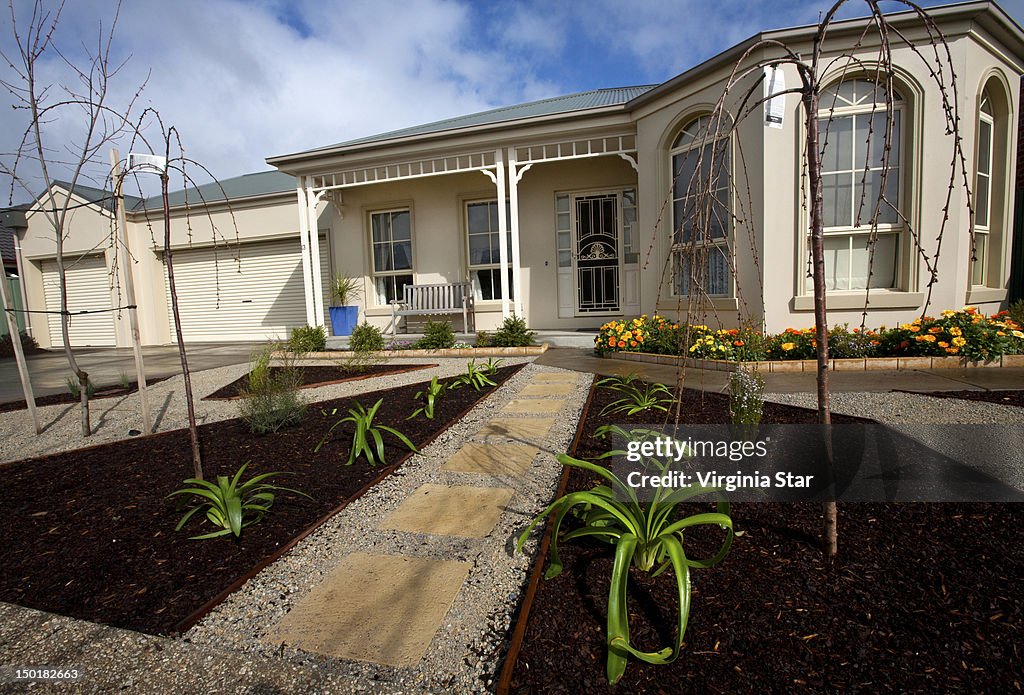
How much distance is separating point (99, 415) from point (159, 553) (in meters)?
3.82

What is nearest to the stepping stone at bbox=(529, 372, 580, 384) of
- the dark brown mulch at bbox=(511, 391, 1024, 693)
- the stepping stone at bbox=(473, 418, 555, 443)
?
the stepping stone at bbox=(473, 418, 555, 443)

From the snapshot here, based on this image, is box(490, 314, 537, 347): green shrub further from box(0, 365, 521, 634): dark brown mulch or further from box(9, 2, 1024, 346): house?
box(0, 365, 521, 634): dark brown mulch

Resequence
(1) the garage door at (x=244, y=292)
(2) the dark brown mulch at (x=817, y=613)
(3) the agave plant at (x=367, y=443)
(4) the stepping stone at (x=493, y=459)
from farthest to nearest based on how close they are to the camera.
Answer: (1) the garage door at (x=244, y=292), (3) the agave plant at (x=367, y=443), (4) the stepping stone at (x=493, y=459), (2) the dark brown mulch at (x=817, y=613)

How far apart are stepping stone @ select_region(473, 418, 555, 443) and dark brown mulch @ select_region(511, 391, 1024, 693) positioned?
4.95 ft

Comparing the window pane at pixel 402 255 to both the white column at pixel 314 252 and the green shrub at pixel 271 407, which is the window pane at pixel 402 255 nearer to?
the white column at pixel 314 252

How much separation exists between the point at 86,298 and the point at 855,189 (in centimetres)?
1624

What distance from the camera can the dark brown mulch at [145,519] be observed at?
5.91 feet

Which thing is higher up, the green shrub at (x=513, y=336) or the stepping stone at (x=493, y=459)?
the green shrub at (x=513, y=336)

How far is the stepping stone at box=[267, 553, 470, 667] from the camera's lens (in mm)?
1503

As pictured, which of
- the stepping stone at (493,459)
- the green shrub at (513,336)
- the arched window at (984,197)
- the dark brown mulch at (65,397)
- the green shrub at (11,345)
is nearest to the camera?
the stepping stone at (493,459)

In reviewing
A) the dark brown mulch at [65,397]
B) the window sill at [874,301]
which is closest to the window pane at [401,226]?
the dark brown mulch at [65,397]

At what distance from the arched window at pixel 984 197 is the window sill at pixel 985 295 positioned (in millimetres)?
168

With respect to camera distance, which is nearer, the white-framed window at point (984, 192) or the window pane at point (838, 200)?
the window pane at point (838, 200)

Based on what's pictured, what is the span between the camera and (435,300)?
9.34 m
